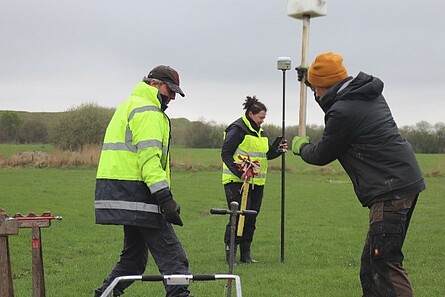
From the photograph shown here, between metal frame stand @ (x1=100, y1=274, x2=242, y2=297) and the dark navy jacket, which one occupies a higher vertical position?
the dark navy jacket

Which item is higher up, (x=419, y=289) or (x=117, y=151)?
(x=117, y=151)

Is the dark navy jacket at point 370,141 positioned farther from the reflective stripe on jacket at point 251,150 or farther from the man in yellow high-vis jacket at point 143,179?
the reflective stripe on jacket at point 251,150

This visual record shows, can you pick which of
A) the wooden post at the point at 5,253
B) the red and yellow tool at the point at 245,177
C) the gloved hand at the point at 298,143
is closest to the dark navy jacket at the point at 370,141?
the gloved hand at the point at 298,143

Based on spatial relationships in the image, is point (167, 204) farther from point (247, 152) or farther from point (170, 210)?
point (247, 152)

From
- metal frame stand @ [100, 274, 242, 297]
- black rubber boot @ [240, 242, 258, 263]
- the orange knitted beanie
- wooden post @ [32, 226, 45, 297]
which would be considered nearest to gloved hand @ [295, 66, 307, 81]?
the orange knitted beanie

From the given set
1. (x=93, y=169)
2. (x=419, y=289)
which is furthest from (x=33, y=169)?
(x=419, y=289)

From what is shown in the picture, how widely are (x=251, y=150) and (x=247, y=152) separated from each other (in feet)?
0.23

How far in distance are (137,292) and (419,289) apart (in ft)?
11.2

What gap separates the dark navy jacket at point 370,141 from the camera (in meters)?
6.10

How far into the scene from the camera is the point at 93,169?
156ft

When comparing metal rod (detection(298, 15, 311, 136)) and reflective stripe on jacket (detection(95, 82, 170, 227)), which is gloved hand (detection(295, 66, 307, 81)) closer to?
metal rod (detection(298, 15, 311, 136))

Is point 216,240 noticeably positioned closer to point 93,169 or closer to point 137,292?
point 137,292

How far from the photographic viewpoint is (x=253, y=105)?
11.0 m

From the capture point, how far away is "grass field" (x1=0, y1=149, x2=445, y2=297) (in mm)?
9250
